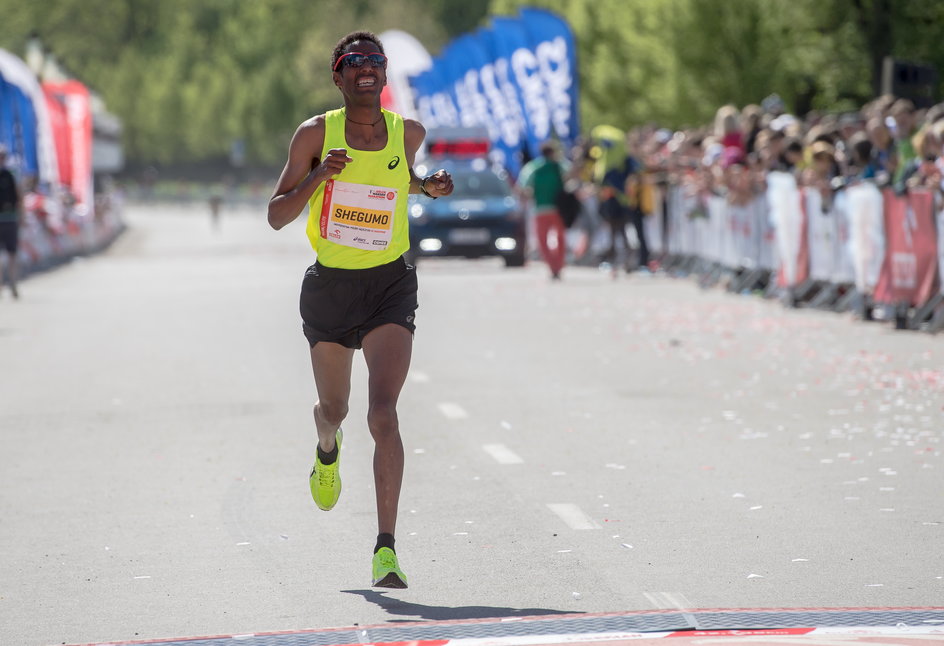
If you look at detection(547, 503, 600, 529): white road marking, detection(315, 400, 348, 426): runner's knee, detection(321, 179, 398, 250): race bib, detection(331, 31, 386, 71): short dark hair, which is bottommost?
detection(547, 503, 600, 529): white road marking

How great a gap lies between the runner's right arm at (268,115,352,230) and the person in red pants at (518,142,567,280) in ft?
67.7

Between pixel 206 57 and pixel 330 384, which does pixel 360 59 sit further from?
pixel 206 57

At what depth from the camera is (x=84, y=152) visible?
51.1 m

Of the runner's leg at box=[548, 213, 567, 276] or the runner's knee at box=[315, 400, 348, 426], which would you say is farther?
the runner's leg at box=[548, 213, 567, 276]

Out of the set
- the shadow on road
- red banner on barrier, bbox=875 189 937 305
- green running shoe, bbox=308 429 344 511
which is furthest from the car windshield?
the shadow on road

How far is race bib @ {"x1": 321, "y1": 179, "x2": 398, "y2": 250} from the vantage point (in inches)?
287

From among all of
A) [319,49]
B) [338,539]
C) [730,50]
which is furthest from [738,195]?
[319,49]

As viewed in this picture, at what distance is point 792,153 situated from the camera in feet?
69.6

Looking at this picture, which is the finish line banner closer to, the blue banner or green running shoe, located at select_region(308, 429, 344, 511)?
the blue banner

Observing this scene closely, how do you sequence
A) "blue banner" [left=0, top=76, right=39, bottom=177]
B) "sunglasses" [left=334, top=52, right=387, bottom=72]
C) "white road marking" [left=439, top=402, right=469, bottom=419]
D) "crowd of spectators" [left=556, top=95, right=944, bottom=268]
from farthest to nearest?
"blue banner" [left=0, top=76, right=39, bottom=177] → "crowd of spectators" [left=556, top=95, right=944, bottom=268] → "white road marking" [left=439, top=402, right=469, bottom=419] → "sunglasses" [left=334, top=52, right=387, bottom=72]

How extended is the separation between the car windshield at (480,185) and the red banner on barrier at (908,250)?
15351 mm

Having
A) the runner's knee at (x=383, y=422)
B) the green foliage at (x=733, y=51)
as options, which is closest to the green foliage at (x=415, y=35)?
the green foliage at (x=733, y=51)

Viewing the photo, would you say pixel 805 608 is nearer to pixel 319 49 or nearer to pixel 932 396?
pixel 932 396

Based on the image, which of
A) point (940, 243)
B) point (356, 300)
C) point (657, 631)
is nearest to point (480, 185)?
point (940, 243)
